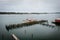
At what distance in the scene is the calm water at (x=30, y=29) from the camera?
62.1 inches

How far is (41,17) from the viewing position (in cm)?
164

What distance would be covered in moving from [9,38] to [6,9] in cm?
42

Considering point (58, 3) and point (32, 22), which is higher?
point (58, 3)

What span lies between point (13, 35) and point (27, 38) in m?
0.20

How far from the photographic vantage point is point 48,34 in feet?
5.26

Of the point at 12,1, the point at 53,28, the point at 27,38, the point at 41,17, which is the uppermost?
the point at 12,1

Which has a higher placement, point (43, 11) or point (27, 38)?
point (43, 11)

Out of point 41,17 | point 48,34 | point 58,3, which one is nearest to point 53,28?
point 48,34

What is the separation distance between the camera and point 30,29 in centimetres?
161

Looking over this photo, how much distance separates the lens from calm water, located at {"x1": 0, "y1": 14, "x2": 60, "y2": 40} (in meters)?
1.58

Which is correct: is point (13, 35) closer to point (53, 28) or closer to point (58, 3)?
point (53, 28)

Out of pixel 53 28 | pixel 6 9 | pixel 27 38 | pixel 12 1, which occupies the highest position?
pixel 12 1

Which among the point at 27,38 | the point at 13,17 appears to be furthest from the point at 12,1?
the point at 27,38

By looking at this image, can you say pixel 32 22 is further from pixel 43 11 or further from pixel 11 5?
pixel 11 5
